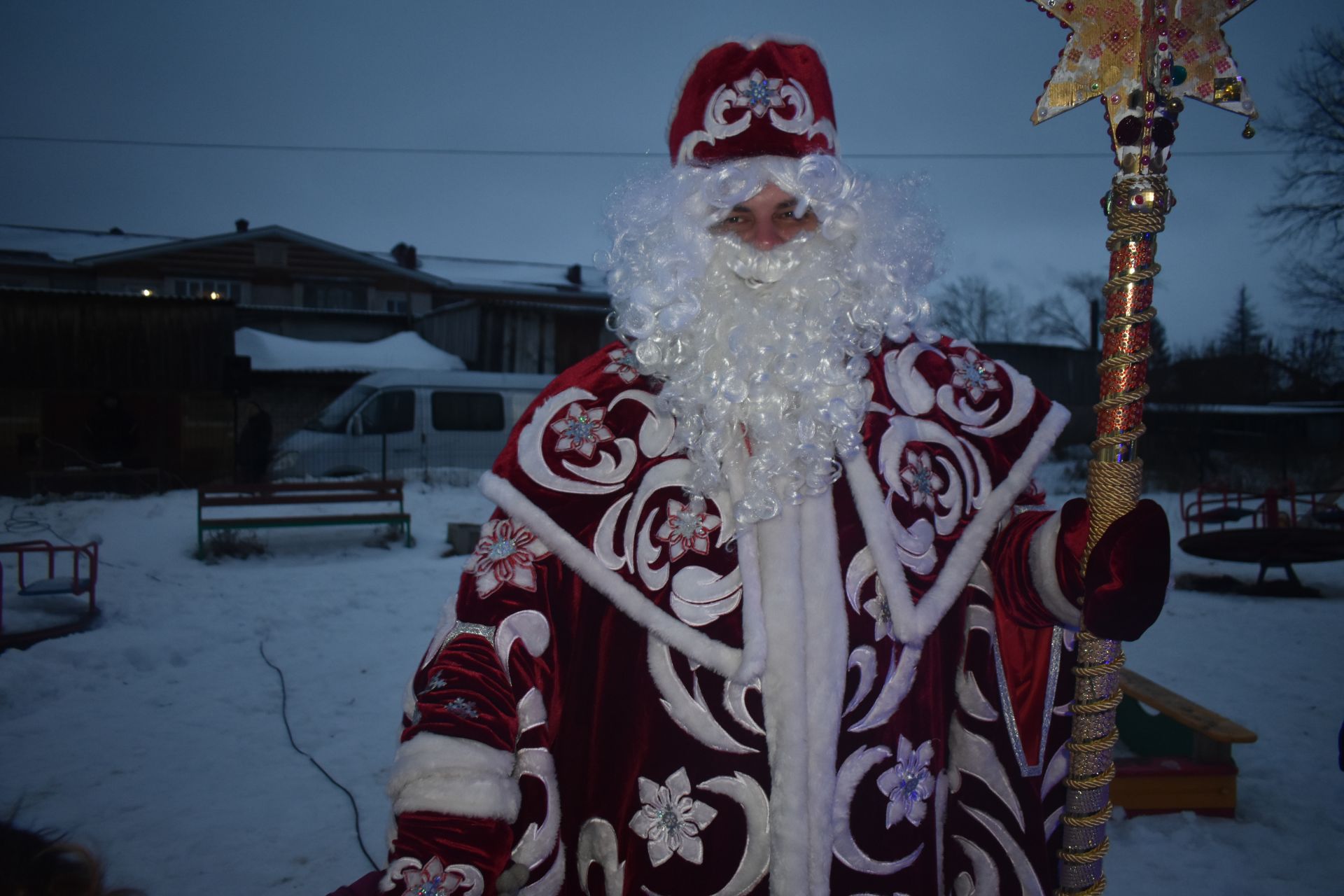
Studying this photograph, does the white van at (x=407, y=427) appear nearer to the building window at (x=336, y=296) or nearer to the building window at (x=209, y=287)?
the building window at (x=336, y=296)

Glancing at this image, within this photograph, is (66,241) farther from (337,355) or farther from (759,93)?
(759,93)

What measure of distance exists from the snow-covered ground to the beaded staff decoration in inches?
81.4

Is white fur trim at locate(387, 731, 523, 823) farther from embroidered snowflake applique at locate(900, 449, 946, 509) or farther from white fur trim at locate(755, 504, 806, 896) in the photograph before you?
embroidered snowflake applique at locate(900, 449, 946, 509)

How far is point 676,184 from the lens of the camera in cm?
200

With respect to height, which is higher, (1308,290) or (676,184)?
(1308,290)

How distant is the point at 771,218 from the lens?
6.44 feet

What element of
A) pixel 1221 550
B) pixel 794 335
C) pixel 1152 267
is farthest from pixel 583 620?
pixel 1221 550

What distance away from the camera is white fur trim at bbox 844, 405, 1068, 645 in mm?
1600

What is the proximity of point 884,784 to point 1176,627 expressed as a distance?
248 inches

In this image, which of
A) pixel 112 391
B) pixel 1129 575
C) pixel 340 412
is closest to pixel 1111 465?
pixel 1129 575

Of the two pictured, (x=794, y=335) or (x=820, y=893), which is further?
(x=794, y=335)

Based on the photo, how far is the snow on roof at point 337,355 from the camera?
1638 cm

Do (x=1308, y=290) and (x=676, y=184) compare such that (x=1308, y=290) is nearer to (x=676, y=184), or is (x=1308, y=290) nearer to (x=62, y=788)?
(x=676, y=184)

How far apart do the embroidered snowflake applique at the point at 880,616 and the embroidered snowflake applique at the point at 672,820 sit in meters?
0.49
